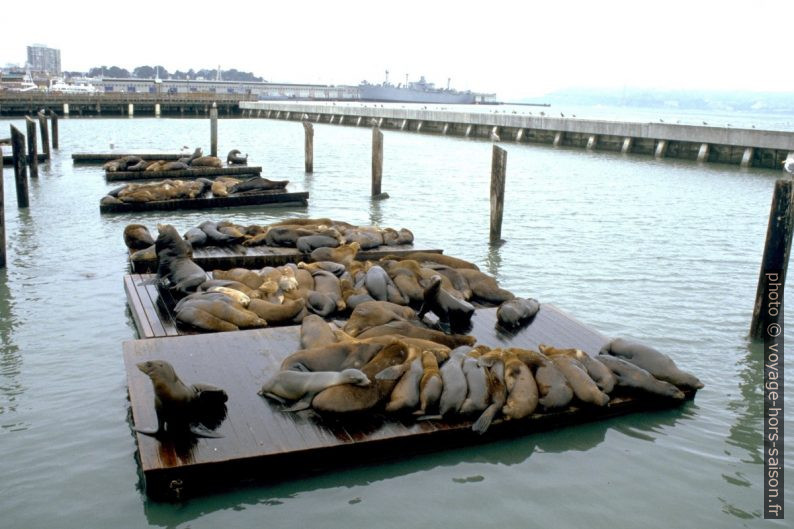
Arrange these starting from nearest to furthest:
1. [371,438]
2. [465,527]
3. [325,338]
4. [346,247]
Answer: [465,527]
[371,438]
[325,338]
[346,247]

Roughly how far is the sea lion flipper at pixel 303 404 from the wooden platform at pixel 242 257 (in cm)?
505

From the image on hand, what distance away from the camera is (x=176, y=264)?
8.55 meters

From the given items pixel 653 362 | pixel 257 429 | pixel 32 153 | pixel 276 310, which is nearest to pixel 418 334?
pixel 276 310

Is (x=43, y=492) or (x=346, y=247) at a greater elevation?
(x=346, y=247)

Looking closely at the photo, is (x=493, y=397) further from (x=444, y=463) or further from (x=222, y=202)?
(x=222, y=202)

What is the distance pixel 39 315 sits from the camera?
838cm

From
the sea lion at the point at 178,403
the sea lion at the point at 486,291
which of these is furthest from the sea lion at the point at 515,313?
the sea lion at the point at 178,403

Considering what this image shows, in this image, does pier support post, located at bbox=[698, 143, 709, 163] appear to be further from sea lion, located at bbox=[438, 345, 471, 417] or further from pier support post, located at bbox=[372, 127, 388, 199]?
sea lion, located at bbox=[438, 345, 471, 417]

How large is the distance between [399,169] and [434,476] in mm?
22503

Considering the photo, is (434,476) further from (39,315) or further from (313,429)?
(39,315)

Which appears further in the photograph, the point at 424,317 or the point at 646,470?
the point at 424,317

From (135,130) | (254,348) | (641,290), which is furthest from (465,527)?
(135,130)

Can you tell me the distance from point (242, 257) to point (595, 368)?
5.61m

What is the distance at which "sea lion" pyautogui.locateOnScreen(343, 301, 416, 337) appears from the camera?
6.68m
